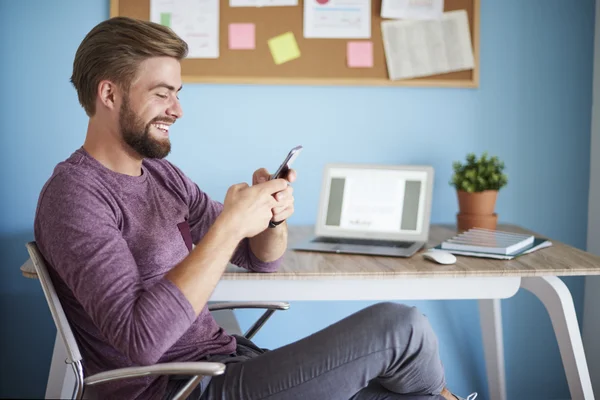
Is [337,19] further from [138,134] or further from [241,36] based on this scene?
[138,134]

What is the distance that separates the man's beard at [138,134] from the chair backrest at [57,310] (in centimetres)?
28

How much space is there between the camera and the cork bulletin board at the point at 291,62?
2396 millimetres

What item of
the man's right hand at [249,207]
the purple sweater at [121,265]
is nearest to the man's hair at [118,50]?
the purple sweater at [121,265]

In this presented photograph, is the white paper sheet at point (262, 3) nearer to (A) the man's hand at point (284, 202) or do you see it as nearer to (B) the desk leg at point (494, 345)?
(A) the man's hand at point (284, 202)

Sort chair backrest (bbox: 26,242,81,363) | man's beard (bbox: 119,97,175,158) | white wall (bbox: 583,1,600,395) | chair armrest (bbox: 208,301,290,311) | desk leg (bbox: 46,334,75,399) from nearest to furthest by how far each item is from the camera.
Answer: chair backrest (bbox: 26,242,81,363), man's beard (bbox: 119,97,175,158), chair armrest (bbox: 208,301,290,311), desk leg (bbox: 46,334,75,399), white wall (bbox: 583,1,600,395)

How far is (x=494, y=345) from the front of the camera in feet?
Result: 8.07

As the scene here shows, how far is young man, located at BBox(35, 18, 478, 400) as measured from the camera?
1176 mm

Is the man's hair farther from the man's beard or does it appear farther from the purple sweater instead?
the purple sweater

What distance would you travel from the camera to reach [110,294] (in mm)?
1153

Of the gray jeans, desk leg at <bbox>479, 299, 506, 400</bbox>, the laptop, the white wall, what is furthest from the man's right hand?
the white wall

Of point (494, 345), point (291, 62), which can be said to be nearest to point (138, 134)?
point (291, 62)

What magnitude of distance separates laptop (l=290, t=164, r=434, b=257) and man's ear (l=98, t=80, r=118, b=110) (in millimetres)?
865

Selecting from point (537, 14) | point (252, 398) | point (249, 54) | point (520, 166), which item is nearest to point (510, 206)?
point (520, 166)

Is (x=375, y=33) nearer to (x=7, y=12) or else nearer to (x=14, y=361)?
(x=7, y=12)
